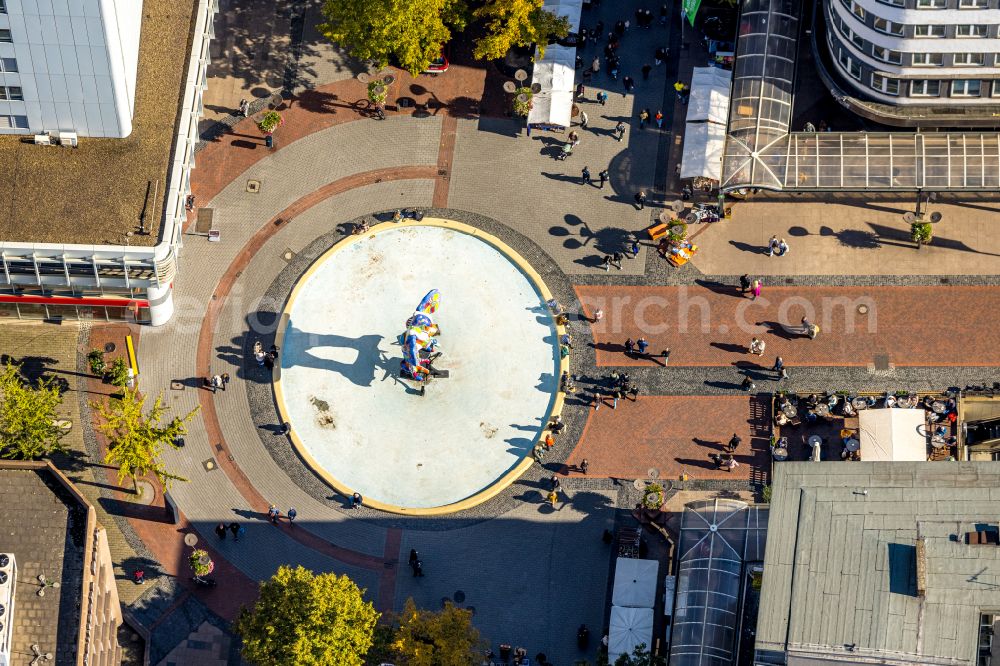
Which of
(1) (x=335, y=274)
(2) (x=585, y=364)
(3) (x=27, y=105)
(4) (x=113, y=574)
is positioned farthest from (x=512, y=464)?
(3) (x=27, y=105)

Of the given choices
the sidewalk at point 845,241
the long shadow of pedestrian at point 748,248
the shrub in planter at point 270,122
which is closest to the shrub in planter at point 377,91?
the shrub in planter at point 270,122

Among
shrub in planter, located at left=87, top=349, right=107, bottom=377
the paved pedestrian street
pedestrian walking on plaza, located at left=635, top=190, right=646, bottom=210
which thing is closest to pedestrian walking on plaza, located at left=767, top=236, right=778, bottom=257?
the paved pedestrian street

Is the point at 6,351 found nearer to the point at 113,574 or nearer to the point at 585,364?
the point at 113,574

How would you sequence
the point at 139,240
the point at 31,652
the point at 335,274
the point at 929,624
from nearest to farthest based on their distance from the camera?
the point at 929,624, the point at 31,652, the point at 139,240, the point at 335,274

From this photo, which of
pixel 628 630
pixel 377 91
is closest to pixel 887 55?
pixel 377 91

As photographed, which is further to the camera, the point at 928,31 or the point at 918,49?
the point at 918,49

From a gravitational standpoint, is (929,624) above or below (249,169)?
below

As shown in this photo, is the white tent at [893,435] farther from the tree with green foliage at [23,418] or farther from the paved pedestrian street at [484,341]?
the tree with green foliage at [23,418]

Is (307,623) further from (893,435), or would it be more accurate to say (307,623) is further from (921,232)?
(921,232)
